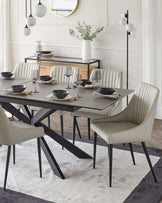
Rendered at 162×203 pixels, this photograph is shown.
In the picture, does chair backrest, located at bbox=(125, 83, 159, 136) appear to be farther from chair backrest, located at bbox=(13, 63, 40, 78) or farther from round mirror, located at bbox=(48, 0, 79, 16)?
round mirror, located at bbox=(48, 0, 79, 16)

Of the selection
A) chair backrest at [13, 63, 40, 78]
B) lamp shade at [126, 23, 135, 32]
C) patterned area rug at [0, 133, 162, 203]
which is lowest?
patterned area rug at [0, 133, 162, 203]

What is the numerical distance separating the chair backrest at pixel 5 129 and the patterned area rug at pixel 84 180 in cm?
43

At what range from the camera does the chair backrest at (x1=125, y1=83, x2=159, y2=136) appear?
3574mm

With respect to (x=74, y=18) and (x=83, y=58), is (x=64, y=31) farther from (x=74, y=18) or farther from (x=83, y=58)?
(x=83, y=58)

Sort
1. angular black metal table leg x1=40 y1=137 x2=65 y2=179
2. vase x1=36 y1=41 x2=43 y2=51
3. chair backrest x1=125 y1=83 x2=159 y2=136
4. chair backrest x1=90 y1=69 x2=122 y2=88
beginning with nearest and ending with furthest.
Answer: chair backrest x1=125 y1=83 x2=159 y2=136, angular black metal table leg x1=40 y1=137 x2=65 y2=179, chair backrest x1=90 y1=69 x2=122 y2=88, vase x1=36 y1=41 x2=43 y2=51

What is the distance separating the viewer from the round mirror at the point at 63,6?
19.5ft

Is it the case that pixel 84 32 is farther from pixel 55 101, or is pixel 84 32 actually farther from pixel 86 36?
pixel 55 101

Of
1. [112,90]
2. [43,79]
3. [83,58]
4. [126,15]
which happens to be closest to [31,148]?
[43,79]

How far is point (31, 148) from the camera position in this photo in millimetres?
4465

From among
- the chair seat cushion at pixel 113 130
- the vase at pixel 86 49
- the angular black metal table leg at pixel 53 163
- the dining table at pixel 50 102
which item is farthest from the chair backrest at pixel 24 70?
the chair seat cushion at pixel 113 130

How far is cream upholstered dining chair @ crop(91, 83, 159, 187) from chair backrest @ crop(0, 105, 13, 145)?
82cm

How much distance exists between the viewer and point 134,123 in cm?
388

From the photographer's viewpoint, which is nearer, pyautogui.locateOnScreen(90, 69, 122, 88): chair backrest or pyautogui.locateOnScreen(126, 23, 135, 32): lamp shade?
pyautogui.locateOnScreen(90, 69, 122, 88): chair backrest

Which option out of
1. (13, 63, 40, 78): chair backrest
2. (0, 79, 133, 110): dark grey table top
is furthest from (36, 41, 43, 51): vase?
(0, 79, 133, 110): dark grey table top
